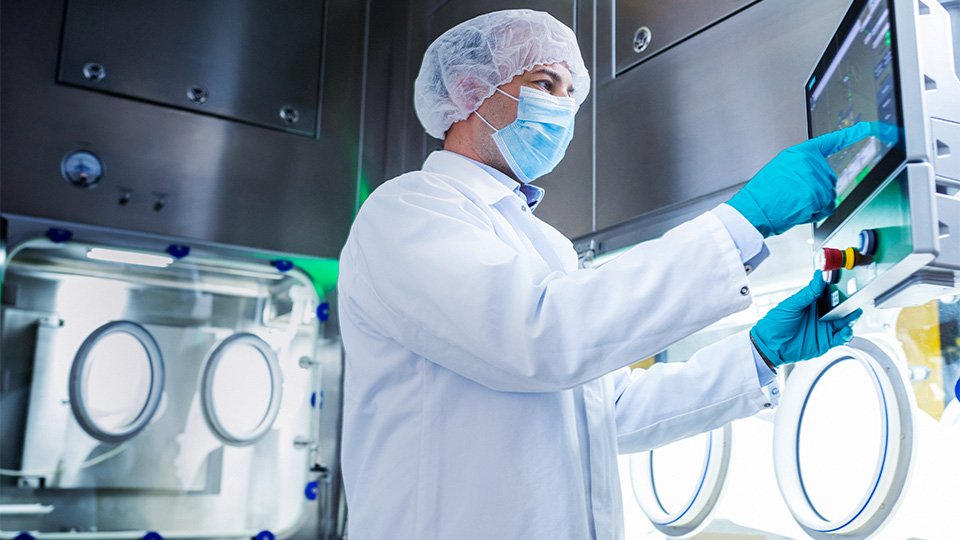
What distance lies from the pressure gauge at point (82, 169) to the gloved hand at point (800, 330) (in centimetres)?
248

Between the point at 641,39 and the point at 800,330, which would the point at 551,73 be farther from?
the point at 800,330

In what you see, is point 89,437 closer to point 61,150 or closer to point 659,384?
point 61,150

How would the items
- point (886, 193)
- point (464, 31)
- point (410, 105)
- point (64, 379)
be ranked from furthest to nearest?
point (410, 105) < point (64, 379) < point (464, 31) < point (886, 193)


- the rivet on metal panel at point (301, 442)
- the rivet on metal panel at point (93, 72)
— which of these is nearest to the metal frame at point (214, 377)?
the rivet on metal panel at point (301, 442)

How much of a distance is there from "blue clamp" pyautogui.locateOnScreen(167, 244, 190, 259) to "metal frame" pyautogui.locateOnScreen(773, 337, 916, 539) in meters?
2.25

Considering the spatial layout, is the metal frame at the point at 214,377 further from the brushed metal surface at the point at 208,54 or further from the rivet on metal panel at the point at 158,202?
the brushed metal surface at the point at 208,54

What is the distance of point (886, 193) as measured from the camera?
119 cm

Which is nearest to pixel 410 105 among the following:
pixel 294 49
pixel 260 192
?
pixel 294 49

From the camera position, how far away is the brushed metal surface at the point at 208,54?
3.20 meters

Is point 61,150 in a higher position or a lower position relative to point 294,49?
lower

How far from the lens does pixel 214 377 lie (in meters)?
3.33

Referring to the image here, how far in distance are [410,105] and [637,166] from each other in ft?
5.32

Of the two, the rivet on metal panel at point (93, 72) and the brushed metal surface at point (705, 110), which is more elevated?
the rivet on metal panel at point (93, 72)

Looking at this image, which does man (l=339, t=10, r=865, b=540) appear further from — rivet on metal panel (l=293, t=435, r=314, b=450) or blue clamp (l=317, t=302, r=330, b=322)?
rivet on metal panel (l=293, t=435, r=314, b=450)
